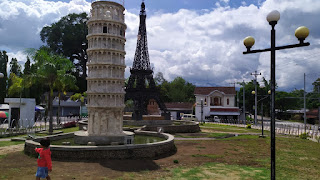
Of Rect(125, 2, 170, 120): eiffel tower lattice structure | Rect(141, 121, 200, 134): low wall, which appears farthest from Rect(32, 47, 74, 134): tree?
Rect(125, 2, 170, 120): eiffel tower lattice structure

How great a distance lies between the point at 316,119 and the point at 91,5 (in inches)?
2738

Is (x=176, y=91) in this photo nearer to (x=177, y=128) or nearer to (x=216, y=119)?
(x=216, y=119)

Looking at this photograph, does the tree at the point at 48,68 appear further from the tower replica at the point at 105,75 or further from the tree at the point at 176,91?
the tree at the point at 176,91

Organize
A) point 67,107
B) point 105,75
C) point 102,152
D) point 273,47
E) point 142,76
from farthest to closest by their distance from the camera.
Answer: point 67,107 < point 142,76 < point 105,75 < point 102,152 < point 273,47

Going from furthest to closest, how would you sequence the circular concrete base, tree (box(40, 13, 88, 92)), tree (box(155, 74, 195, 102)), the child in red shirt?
1. tree (box(155, 74, 195, 102))
2. tree (box(40, 13, 88, 92))
3. the circular concrete base
4. the child in red shirt

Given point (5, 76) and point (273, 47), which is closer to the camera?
point (273, 47)

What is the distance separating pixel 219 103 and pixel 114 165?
52.8 meters

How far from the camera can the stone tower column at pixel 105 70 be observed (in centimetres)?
2314

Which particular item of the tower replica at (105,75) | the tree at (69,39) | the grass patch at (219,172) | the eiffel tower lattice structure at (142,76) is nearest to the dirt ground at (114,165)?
the grass patch at (219,172)

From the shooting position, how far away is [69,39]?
83.4 m

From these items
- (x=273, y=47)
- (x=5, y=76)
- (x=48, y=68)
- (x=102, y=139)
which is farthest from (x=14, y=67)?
(x=273, y=47)

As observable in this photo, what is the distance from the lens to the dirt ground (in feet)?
46.1

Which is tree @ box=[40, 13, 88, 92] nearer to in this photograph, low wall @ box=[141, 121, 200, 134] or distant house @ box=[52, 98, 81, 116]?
distant house @ box=[52, 98, 81, 116]

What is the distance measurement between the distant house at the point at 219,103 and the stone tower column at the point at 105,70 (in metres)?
42.6
